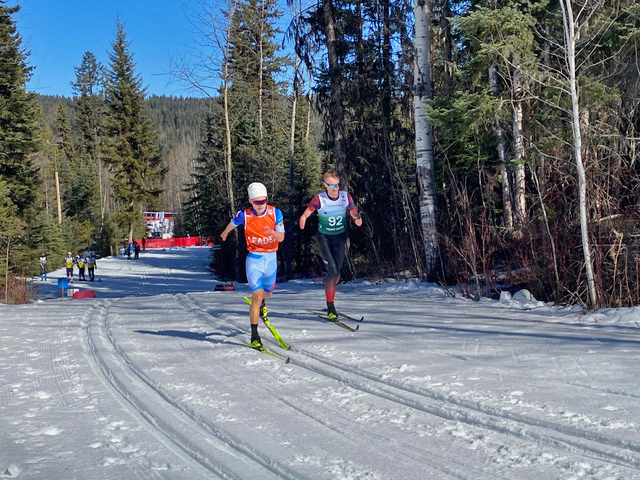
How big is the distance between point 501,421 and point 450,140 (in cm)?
1342

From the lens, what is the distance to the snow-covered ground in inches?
134

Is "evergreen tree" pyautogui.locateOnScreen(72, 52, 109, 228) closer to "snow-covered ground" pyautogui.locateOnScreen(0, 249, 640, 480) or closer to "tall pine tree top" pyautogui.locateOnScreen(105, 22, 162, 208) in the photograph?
"tall pine tree top" pyautogui.locateOnScreen(105, 22, 162, 208)

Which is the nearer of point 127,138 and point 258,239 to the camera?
point 258,239

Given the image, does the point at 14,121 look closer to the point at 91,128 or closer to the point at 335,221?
the point at 335,221

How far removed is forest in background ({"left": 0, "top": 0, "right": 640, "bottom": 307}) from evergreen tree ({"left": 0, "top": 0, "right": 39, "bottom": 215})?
105 millimetres

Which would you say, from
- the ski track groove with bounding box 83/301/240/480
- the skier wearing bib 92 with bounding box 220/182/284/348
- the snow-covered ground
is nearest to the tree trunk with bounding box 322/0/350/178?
the snow-covered ground

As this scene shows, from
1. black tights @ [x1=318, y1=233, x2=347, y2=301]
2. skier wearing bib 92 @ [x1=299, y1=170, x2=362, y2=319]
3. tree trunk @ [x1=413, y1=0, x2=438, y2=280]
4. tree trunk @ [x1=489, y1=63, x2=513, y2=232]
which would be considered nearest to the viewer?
skier wearing bib 92 @ [x1=299, y1=170, x2=362, y2=319]

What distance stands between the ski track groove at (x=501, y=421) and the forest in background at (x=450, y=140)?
200 inches

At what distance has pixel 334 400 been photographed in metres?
4.69

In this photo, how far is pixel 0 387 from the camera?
5328mm

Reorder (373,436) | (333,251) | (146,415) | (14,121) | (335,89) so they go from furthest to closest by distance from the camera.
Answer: (14,121) < (335,89) < (333,251) < (146,415) < (373,436)

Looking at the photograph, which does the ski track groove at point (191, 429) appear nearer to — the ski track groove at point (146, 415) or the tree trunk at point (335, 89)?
the ski track groove at point (146, 415)

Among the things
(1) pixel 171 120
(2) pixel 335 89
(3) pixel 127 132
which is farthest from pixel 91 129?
(1) pixel 171 120

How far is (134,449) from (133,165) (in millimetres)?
58274
